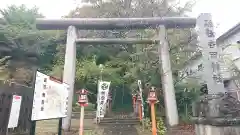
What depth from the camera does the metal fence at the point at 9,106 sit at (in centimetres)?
584

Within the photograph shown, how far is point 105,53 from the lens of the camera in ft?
57.2

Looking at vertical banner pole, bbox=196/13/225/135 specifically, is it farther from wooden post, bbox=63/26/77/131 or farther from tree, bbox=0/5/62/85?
tree, bbox=0/5/62/85

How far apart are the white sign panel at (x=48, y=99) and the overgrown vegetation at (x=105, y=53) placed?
6.02 m

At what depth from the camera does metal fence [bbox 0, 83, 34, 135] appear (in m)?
5.84

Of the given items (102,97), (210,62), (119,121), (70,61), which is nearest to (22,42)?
(70,61)

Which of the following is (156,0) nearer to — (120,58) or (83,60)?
(120,58)

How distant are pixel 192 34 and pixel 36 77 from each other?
10425 millimetres

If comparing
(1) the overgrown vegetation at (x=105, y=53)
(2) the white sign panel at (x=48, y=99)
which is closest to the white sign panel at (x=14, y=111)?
(2) the white sign panel at (x=48, y=99)

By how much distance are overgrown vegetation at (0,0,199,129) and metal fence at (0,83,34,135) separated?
433cm

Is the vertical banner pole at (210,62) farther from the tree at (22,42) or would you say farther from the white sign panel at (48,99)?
the tree at (22,42)

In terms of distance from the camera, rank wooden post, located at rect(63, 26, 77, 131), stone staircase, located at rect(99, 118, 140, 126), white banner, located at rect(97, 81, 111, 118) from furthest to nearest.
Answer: stone staircase, located at rect(99, 118, 140, 126)
white banner, located at rect(97, 81, 111, 118)
wooden post, located at rect(63, 26, 77, 131)

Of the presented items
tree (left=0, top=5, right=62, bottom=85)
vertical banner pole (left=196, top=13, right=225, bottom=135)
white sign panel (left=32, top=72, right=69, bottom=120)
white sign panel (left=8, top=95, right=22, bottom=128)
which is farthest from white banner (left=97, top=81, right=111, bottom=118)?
white sign panel (left=8, top=95, right=22, bottom=128)

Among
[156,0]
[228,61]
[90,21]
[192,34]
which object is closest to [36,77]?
[90,21]

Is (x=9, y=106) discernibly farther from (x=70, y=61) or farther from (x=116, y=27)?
(x=116, y=27)
